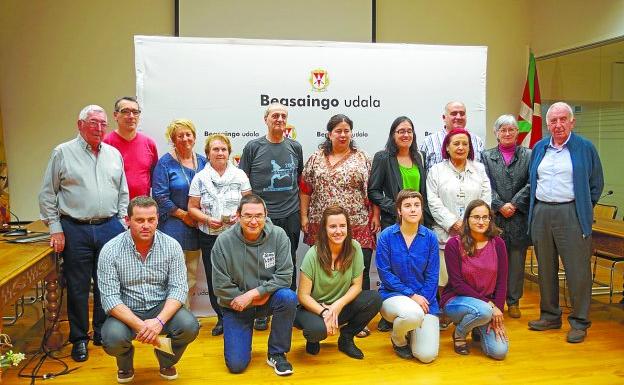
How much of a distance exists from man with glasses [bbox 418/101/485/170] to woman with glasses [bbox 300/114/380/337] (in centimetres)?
55

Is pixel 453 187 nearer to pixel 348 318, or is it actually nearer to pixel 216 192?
pixel 348 318

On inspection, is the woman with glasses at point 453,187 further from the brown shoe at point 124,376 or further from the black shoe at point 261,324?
the brown shoe at point 124,376

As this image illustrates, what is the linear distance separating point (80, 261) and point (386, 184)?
1.99m

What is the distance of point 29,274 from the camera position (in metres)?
2.86

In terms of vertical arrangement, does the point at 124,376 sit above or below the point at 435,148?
below

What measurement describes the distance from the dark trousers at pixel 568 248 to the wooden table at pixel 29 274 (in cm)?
307

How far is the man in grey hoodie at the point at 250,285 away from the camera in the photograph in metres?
3.06

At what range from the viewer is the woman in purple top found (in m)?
3.30

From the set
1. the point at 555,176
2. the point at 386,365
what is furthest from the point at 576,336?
the point at 386,365

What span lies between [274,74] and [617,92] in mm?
3978

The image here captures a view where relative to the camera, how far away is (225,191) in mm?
3572

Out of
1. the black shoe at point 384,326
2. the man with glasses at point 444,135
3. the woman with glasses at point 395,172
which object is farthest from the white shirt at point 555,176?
the black shoe at point 384,326

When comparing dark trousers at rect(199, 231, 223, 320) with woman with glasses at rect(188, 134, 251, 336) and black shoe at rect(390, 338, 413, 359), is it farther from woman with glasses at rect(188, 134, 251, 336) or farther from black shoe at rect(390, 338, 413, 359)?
black shoe at rect(390, 338, 413, 359)

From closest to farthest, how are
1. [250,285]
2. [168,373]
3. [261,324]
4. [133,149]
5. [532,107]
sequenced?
[168,373], [250,285], [133,149], [261,324], [532,107]
